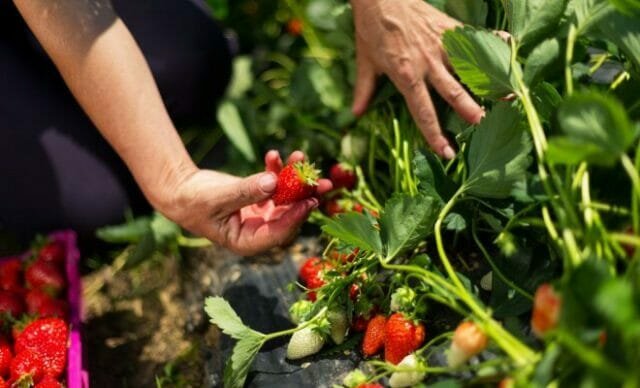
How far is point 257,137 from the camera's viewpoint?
1.25m

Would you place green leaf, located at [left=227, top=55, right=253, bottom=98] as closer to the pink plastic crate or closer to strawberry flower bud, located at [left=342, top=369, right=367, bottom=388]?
the pink plastic crate

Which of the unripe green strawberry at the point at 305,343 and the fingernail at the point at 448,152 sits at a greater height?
the fingernail at the point at 448,152

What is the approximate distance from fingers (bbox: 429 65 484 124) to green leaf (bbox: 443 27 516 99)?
0.28 feet

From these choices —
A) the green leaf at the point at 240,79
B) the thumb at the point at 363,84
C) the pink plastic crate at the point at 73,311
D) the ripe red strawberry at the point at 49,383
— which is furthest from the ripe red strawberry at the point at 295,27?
the ripe red strawberry at the point at 49,383

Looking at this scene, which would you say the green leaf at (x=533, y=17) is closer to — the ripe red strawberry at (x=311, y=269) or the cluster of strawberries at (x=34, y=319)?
the ripe red strawberry at (x=311, y=269)

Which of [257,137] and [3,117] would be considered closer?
[3,117]

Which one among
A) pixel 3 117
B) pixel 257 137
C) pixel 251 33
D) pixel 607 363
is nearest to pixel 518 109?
pixel 607 363

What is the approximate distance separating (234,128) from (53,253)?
0.37m

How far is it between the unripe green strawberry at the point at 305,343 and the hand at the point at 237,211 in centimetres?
11

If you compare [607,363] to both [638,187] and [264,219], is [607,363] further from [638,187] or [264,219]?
[264,219]

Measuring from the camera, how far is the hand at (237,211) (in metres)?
0.84

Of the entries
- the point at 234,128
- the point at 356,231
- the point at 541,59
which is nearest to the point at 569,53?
the point at 541,59

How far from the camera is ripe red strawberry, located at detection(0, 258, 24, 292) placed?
1.04 m

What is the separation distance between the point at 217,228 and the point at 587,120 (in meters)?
0.49
